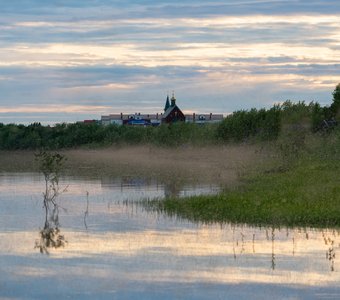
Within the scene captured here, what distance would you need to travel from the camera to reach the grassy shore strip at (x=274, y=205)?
21172 mm

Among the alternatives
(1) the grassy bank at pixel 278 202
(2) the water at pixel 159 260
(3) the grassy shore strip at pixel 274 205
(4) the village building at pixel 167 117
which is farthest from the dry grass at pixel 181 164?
(4) the village building at pixel 167 117

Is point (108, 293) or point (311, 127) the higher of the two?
point (311, 127)

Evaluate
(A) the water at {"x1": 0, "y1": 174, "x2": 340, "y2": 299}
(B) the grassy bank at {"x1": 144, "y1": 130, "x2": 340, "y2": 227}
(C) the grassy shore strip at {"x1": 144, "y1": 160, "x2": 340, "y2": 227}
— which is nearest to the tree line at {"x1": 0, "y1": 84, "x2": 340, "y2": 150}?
(B) the grassy bank at {"x1": 144, "y1": 130, "x2": 340, "y2": 227}

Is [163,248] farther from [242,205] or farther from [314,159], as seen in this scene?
[314,159]

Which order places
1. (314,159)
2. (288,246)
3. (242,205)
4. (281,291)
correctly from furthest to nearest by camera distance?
1. (314,159)
2. (242,205)
3. (288,246)
4. (281,291)

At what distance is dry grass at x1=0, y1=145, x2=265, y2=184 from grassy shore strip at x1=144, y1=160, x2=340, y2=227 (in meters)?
7.35

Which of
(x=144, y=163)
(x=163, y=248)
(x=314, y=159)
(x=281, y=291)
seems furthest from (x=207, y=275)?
(x=144, y=163)

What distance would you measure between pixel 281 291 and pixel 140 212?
1108cm

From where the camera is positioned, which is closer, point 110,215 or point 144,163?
point 110,215

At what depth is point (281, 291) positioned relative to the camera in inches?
561

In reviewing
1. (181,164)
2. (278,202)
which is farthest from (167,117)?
(278,202)

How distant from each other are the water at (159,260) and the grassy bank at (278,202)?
73 cm

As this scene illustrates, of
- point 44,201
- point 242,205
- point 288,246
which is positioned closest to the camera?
point 288,246

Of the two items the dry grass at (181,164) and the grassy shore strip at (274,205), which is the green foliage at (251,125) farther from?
the grassy shore strip at (274,205)
